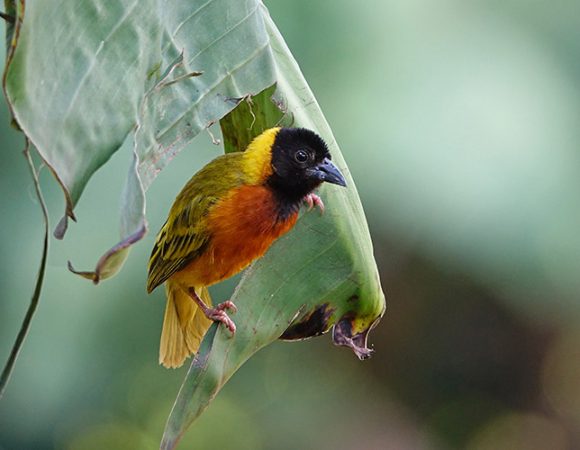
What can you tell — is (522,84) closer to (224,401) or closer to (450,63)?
(450,63)

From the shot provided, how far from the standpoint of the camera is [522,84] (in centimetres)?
356

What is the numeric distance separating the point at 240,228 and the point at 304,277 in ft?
1.86

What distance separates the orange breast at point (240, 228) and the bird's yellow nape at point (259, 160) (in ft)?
0.07

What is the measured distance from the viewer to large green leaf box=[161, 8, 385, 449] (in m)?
1.14

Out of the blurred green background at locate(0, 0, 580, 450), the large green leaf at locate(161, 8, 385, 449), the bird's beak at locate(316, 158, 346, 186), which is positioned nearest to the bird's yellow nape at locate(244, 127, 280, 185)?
the bird's beak at locate(316, 158, 346, 186)

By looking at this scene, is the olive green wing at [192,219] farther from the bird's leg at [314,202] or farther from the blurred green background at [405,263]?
the blurred green background at [405,263]

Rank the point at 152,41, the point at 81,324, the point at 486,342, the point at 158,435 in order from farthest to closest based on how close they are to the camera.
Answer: the point at 486,342, the point at 158,435, the point at 81,324, the point at 152,41

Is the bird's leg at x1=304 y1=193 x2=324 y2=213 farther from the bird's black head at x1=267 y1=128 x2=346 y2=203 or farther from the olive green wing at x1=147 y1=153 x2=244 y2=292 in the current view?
the olive green wing at x1=147 y1=153 x2=244 y2=292

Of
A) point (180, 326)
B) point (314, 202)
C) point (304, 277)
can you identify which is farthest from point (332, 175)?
point (180, 326)

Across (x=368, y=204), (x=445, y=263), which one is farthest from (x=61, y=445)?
(x=445, y=263)

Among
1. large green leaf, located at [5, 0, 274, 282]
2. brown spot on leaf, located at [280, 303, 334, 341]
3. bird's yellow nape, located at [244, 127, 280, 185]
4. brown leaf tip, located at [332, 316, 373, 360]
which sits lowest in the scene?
bird's yellow nape, located at [244, 127, 280, 185]

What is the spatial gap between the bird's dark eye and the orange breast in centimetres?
8

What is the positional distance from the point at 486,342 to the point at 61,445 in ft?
5.99

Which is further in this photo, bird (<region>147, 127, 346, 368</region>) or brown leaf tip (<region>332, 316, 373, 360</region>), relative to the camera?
bird (<region>147, 127, 346, 368</region>)
